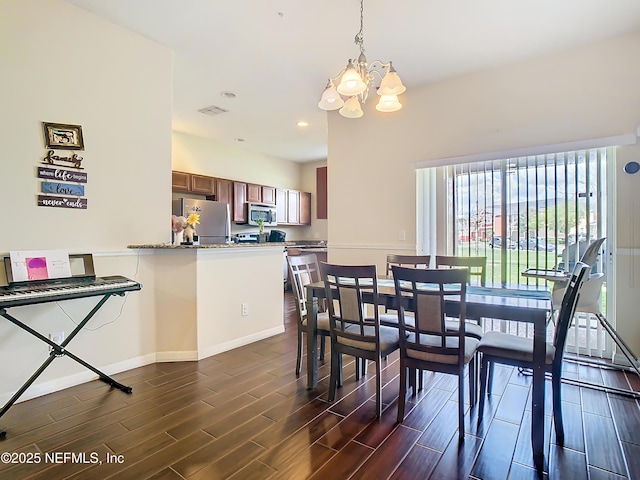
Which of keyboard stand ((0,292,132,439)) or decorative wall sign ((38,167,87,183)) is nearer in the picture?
keyboard stand ((0,292,132,439))

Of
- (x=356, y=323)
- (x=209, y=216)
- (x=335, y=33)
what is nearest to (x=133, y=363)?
(x=356, y=323)

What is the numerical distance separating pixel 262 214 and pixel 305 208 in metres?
1.34

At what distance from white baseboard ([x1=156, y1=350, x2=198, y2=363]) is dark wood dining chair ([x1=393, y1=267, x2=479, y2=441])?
193 cm

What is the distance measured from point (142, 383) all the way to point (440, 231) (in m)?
3.25

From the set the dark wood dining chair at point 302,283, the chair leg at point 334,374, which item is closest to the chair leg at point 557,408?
the chair leg at point 334,374

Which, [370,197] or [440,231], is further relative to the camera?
[370,197]

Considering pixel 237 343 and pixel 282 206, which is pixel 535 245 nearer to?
pixel 237 343

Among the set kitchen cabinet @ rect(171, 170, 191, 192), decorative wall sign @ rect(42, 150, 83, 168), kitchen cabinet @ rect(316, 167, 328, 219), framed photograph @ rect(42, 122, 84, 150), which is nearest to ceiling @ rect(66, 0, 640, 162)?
framed photograph @ rect(42, 122, 84, 150)

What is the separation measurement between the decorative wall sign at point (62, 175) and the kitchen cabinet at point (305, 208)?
17.0ft

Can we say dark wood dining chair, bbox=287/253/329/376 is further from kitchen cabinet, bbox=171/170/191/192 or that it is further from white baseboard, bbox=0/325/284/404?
kitchen cabinet, bbox=171/170/191/192

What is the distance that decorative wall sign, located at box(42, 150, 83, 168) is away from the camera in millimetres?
2508

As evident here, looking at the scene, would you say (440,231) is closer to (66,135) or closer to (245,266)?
(245,266)

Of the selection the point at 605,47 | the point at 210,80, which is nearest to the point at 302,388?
the point at 210,80

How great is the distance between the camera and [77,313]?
8.69 ft
